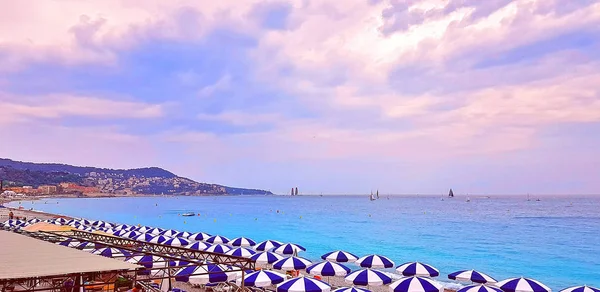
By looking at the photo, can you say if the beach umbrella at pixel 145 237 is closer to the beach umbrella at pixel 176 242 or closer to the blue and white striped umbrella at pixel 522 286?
the beach umbrella at pixel 176 242

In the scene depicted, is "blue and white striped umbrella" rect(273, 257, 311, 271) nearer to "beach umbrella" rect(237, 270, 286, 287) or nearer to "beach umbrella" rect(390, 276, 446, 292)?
"beach umbrella" rect(237, 270, 286, 287)

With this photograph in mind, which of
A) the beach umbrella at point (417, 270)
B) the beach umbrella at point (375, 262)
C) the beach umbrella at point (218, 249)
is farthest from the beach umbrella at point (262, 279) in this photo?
the beach umbrella at point (218, 249)

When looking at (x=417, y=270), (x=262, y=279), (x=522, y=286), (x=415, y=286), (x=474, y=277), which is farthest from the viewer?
(x=417, y=270)

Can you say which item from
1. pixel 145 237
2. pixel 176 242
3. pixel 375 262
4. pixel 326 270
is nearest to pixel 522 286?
pixel 375 262

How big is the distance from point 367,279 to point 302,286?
2953 millimetres

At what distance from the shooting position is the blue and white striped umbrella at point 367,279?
47.6 feet

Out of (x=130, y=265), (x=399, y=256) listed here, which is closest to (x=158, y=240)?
(x=130, y=265)

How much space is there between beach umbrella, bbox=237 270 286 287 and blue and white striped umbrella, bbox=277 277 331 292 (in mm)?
1001

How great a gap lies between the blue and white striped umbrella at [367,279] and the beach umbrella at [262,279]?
91.6 inches

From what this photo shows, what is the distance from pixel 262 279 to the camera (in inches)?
534

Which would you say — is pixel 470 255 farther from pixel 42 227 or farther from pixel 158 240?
pixel 42 227

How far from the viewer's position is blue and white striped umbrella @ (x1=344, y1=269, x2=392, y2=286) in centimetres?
1452

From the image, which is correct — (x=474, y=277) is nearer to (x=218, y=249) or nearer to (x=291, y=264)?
(x=291, y=264)

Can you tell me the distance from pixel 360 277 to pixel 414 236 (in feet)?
161
